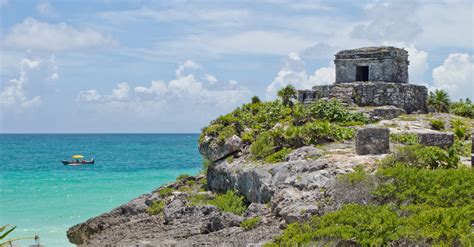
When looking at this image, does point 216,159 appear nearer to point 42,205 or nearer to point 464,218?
point 464,218

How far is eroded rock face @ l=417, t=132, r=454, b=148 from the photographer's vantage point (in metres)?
20.4

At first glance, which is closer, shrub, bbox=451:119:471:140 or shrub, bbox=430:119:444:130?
shrub, bbox=451:119:471:140

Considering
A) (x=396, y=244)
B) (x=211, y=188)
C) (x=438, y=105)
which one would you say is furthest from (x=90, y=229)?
(x=438, y=105)

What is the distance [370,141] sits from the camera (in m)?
18.2

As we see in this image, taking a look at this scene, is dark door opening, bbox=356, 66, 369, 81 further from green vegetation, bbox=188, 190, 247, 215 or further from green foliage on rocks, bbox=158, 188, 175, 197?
green foliage on rocks, bbox=158, 188, 175, 197

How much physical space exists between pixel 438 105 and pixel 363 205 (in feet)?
54.8

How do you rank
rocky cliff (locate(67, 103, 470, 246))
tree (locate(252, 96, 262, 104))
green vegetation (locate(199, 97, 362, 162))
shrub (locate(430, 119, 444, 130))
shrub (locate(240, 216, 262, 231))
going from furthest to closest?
tree (locate(252, 96, 262, 104)) → shrub (locate(430, 119, 444, 130)) → green vegetation (locate(199, 97, 362, 162)) → shrub (locate(240, 216, 262, 231)) → rocky cliff (locate(67, 103, 470, 246))

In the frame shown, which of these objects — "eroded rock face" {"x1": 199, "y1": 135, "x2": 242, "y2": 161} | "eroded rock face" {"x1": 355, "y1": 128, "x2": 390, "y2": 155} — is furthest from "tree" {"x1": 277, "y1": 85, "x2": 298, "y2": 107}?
"eroded rock face" {"x1": 355, "y1": 128, "x2": 390, "y2": 155}

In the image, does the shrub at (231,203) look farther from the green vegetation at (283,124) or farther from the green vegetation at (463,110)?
the green vegetation at (463,110)

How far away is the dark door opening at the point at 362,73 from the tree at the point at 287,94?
3.20 metres

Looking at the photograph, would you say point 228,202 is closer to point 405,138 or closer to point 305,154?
point 305,154

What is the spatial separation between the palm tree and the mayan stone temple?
1446mm

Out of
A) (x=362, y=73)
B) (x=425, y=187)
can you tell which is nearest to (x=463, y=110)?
(x=362, y=73)

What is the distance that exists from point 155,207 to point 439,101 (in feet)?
51.2
